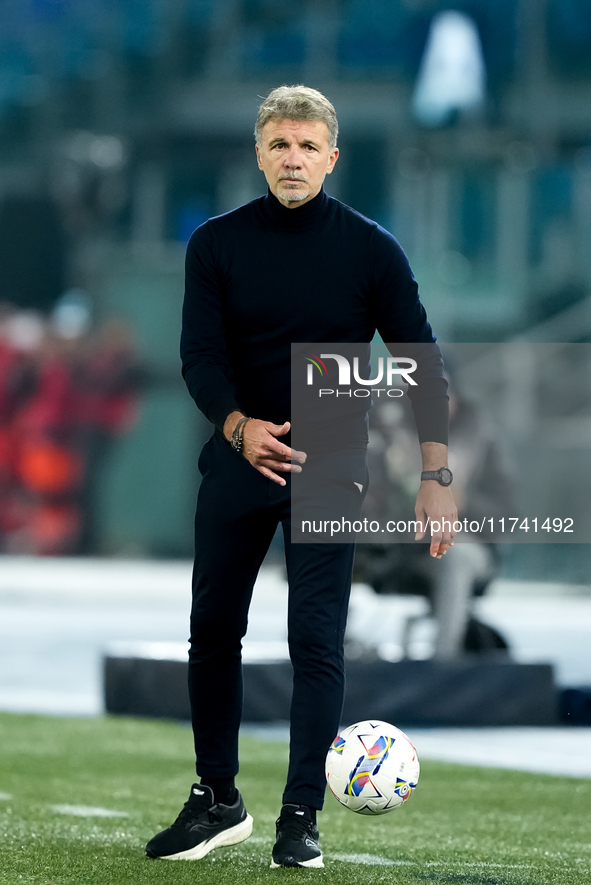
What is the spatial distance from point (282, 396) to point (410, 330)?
14.9 inches

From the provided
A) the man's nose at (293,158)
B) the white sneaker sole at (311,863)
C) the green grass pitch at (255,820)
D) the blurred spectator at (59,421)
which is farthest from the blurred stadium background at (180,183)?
the white sneaker sole at (311,863)

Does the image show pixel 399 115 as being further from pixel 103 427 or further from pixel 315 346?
pixel 315 346

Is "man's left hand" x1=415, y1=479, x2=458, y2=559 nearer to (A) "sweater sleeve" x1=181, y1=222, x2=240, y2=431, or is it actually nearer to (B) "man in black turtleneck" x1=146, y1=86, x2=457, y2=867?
(B) "man in black turtleneck" x1=146, y1=86, x2=457, y2=867

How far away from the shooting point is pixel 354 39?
81.2ft

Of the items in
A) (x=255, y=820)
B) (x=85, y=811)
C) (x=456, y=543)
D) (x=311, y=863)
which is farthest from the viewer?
(x=456, y=543)

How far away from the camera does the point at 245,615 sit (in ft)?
13.6

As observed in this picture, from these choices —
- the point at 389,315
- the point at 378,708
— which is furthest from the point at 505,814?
the point at 378,708

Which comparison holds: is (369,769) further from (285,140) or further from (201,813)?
(285,140)

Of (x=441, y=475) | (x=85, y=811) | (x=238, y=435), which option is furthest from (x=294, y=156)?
(x=85, y=811)

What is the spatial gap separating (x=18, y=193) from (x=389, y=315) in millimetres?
22356

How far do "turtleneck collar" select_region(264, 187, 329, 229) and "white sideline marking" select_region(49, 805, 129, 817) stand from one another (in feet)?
7.07

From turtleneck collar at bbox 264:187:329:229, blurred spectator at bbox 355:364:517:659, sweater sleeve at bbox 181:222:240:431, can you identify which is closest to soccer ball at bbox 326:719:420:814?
sweater sleeve at bbox 181:222:240:431

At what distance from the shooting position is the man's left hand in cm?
397

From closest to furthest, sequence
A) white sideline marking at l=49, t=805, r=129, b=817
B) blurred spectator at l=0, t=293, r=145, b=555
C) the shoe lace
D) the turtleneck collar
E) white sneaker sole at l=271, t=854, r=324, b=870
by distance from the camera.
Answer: white sneaker sole at l=271, t=854, r=324, b=870, the turtleneck collar, the shoe lace, white sideline marking at l=49, t=805, r=129, b=817, blurred spectator at l=0, t=293, r=145, b=555
